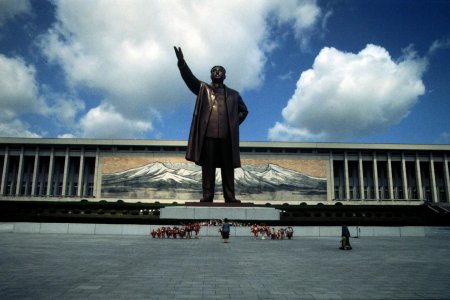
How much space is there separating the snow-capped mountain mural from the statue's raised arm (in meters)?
25.2

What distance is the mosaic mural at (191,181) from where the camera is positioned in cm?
3938

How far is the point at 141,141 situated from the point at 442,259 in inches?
1447

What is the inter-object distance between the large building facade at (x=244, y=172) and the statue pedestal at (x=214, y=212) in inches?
958

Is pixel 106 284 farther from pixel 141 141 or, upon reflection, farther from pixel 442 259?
pixel 141 141

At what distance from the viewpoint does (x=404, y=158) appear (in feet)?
146

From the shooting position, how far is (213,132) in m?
14.2

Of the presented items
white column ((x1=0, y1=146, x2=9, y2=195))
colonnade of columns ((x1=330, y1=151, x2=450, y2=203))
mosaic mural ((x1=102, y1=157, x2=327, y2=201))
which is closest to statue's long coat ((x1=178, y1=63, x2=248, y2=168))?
mosaic mural ((x1=102, y1=157, x2=327, y2=201))

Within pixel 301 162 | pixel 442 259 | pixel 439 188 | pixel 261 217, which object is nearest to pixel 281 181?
pixel 301 162

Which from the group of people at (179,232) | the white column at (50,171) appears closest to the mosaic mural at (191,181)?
the white column at (50,171)

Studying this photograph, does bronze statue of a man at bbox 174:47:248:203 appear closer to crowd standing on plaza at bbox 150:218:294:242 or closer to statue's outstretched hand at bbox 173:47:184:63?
statue's outstretched hand at bbox 173:47:184:63

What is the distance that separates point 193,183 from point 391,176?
25.7m

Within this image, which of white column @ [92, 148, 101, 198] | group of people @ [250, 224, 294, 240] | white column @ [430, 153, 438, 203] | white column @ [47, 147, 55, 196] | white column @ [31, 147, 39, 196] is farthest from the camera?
white column @ [430, 153, 438, 203]

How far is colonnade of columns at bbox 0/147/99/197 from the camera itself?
42031 mm

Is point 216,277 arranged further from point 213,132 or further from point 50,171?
point 50,171
